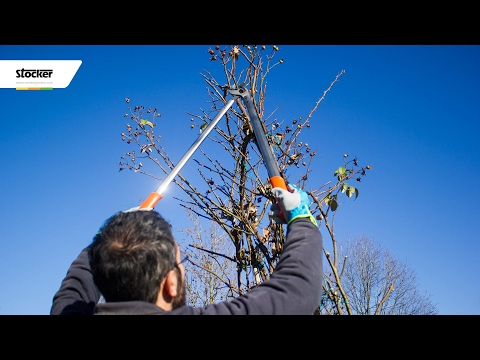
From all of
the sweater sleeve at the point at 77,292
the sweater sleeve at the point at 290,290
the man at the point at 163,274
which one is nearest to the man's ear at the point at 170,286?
the man at the point at 163,274

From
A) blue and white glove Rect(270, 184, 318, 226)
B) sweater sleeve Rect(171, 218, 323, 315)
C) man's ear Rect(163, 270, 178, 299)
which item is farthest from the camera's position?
blue and white glove Rect(270, 184, 318, 226)

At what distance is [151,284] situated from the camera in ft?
4.57

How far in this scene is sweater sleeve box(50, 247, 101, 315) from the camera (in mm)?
1667

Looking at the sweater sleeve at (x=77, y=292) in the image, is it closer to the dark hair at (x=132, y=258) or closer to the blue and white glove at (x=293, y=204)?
the dark hair at (x=132, y=258)

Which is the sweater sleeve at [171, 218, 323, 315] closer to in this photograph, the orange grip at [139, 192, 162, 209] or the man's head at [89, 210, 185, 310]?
the man's head at [89, 210, 185, 310]

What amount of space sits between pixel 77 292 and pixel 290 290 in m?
1.09

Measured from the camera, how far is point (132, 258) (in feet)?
4.54

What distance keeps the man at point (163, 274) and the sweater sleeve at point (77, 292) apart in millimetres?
342

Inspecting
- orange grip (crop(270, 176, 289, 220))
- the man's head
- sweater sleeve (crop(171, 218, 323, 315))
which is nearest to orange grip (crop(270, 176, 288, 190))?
orange grip (crop(270, 176, 289, 220))

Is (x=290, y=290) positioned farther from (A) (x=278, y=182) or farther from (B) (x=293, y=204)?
(A) (x=278, y=182)

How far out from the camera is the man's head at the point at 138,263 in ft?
4.52
